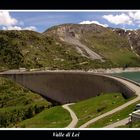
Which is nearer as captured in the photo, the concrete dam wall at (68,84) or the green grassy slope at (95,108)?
the green grassy slope at (95,108)

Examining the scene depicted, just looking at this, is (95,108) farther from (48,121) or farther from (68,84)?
(68,84)

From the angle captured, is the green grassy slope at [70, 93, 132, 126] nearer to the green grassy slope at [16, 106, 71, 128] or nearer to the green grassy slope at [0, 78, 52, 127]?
the green grassy slope at [16, 106, 71, 128]

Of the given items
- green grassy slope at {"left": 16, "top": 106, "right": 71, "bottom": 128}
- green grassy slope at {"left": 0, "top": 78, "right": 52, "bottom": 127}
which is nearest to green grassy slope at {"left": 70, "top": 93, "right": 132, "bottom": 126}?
green grassy slope at {"left": 16, "top": 106, "right": 71, "bottom": 128}

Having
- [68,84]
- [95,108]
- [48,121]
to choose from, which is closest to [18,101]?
[68,84]

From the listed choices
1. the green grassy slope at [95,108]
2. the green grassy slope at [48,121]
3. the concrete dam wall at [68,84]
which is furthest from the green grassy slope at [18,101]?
the green grassy slope at [48,121]

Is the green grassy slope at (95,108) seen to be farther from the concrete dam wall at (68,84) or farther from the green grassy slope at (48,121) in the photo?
the concrete dam wall at (68,84)
